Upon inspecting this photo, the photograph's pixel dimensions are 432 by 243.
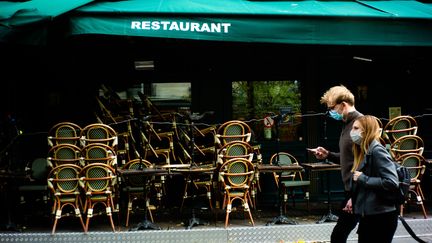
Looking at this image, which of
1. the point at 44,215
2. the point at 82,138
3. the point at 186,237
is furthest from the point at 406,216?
the point at 44,215

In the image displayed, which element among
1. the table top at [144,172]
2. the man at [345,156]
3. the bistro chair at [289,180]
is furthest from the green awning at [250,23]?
the man at [345,156]

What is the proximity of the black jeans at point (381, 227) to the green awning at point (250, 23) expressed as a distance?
3566 millimetres

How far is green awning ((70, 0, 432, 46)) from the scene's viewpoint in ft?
24.0

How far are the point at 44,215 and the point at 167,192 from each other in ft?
7.27

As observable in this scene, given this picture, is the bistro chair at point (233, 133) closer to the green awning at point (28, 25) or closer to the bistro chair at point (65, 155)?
the bistro chair at point (65, 155)

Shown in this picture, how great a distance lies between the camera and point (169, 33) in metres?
7.39

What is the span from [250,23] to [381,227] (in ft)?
12.5

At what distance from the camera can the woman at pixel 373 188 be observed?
460cm

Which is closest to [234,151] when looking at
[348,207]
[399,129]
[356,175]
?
[399,129]

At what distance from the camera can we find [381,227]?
461cm

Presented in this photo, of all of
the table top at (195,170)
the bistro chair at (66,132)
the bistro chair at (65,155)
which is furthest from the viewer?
the bistro chair at (66,132)

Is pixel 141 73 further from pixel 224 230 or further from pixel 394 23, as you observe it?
pixel 394 23

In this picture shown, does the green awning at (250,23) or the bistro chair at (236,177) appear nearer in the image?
the green awning at (250,23)

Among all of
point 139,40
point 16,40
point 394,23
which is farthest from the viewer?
point 139,40
